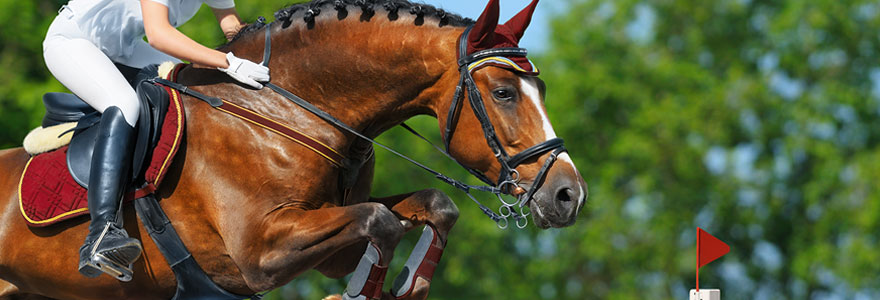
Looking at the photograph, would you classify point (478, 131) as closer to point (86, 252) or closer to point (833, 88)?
point (86, 252)

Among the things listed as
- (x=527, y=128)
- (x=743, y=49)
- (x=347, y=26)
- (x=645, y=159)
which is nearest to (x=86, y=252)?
(x=347, y=26)

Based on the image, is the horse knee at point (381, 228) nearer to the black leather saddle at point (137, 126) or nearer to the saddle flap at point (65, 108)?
the black leather saddle at point (137, 126)

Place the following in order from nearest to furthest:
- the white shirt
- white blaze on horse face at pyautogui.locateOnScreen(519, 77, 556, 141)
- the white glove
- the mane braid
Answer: white blaze on horse face at pyautogui.locateOnScreen(519, 77, 556, 141), the white glove, the mane braid, the white shirt

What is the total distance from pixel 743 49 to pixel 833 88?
2.83 meters

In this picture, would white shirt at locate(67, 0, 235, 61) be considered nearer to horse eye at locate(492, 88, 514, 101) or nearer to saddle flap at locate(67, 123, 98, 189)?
saddle flap at locate(67, 123, 98, 189)

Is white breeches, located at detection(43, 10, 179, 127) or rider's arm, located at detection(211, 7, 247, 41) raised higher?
rider's arm, located at detection(211, 7, 247, 41)

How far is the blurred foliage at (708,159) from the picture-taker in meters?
24.3

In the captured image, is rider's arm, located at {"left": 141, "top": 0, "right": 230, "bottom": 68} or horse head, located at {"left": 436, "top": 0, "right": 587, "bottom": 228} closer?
horse head, located at {"left": 436, "top": 0, "right": 587, "bottom": 228}

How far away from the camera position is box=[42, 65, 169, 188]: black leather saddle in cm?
523

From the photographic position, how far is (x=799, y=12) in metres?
25.0

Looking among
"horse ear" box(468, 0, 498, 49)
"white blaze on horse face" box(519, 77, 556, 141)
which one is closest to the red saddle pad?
"horse ear" box(468, 0, 498, 49)

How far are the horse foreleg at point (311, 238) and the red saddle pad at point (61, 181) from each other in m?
0.64

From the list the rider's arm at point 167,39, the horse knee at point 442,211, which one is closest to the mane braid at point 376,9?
the rider's arm at point 167,39

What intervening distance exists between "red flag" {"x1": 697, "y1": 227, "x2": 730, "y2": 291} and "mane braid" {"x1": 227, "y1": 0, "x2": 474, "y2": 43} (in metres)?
1.75
